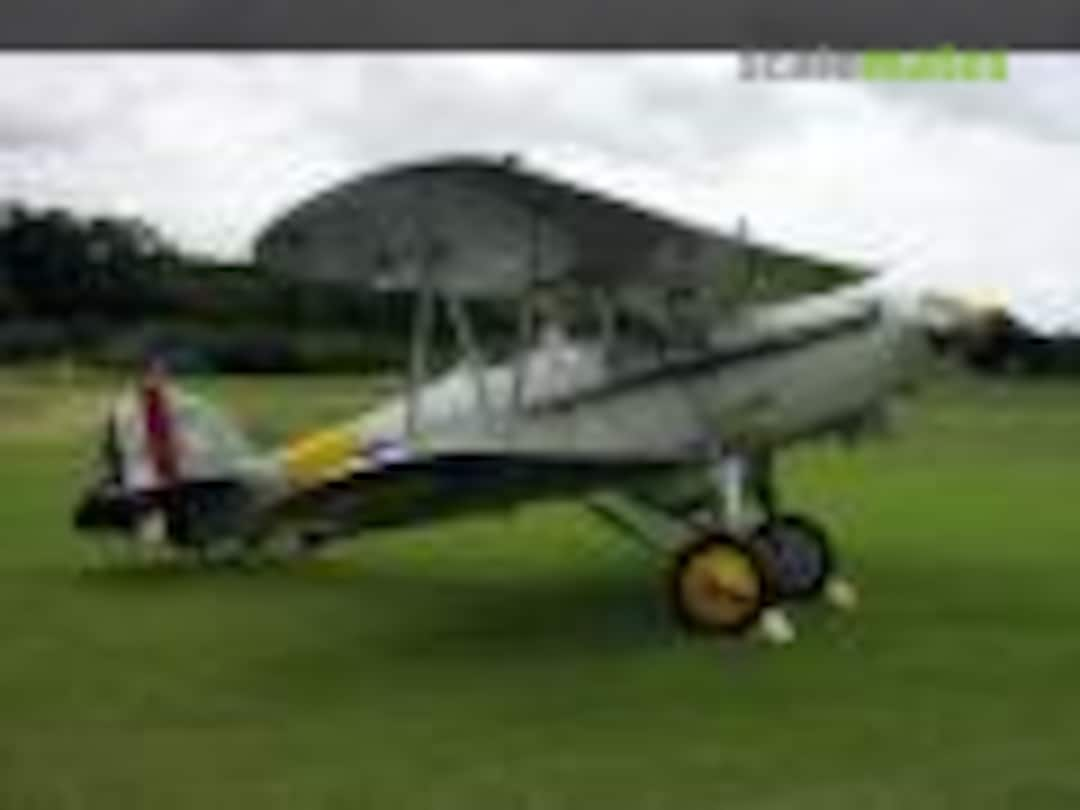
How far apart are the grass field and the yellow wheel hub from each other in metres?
0.20

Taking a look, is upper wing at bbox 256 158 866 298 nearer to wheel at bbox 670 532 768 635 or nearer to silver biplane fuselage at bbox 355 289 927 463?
silver biplane fuselage at bbox 355 289 927 463

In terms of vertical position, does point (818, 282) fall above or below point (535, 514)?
above

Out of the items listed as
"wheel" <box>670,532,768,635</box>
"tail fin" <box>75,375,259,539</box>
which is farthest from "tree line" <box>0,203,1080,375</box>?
"wheel" <box>670,532,768,635</box>

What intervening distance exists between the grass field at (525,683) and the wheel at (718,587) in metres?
0.19

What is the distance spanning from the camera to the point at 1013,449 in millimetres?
25438

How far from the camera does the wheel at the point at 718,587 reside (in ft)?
32.7

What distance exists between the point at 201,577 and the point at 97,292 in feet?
81.3

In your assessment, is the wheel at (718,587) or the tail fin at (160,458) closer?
the wheel at (718,587)

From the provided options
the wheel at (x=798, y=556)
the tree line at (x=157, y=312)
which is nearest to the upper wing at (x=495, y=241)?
the wheel at (x=798, y=556)

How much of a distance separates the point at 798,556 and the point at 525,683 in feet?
9.45

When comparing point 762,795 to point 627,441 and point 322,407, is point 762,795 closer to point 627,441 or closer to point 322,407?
point 627,441

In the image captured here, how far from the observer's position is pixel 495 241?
1014 cm

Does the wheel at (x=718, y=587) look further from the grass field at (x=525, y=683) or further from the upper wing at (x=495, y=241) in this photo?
the upper wing at (x=495, y=241)

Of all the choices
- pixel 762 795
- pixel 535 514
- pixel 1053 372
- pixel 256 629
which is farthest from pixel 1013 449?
pixel 762 795
